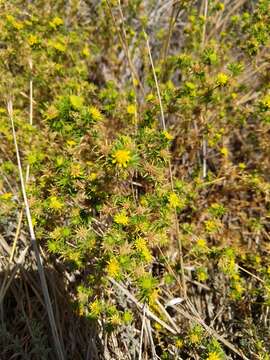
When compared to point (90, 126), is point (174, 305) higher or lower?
lower

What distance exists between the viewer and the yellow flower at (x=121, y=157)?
1381 mm

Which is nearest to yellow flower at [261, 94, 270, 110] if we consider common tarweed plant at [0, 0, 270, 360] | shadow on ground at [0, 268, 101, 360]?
common tarweed plant at [0, 0, 270, 360]

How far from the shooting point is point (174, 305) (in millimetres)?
2000

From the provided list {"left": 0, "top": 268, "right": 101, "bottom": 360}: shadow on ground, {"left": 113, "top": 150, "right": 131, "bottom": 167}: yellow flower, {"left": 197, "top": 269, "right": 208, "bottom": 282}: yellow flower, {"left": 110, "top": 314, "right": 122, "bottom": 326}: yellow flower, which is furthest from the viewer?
{"left": 197, "top": 269, "right": 208, "bottom": 282}: yellow flower

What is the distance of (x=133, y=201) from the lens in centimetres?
178

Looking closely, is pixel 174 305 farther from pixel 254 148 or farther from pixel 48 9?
pixel 48 9

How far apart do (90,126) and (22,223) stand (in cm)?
98

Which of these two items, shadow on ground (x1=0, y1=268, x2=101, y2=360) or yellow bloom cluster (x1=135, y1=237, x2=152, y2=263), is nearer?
yellow bloom cluster (x1=135, y1=237, x2=152, y2=263)

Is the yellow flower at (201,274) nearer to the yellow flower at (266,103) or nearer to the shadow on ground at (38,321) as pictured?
the shadow on ground at (38,321)

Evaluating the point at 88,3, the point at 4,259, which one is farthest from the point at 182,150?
the point at 88,3

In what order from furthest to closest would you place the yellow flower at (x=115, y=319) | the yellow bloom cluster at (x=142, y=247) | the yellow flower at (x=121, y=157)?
the yellow flower at (x=115, y=319) → the yellow bloom cluster at (x=142, y=247) → the yellow flower at (x=121, y=157)

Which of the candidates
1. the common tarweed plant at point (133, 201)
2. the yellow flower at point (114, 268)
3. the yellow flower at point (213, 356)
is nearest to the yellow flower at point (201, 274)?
the common tarweed plant at point (133, 201)

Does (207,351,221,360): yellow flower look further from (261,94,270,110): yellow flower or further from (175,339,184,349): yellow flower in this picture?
(261,94,270,110): yellow flower

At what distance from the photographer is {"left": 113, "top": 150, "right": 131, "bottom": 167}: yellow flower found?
4.53 feet
